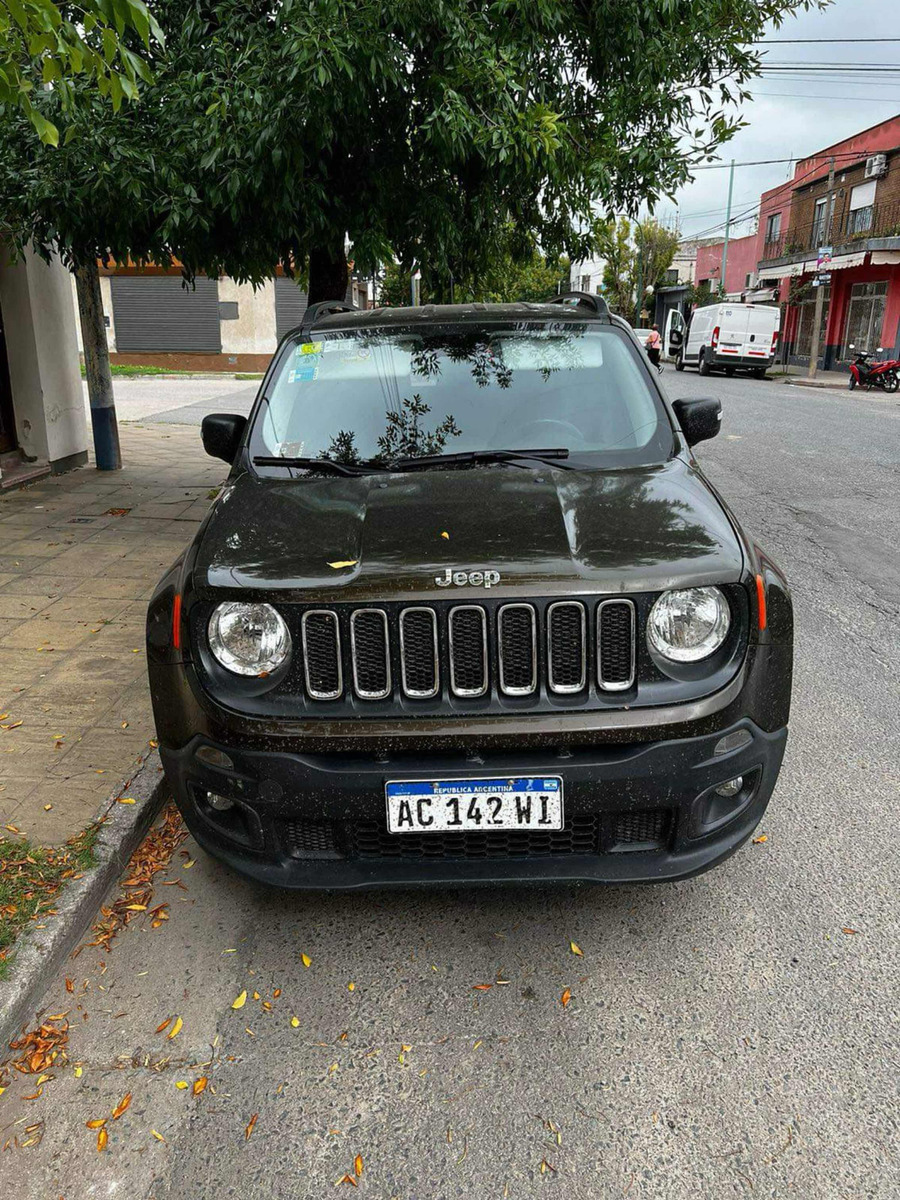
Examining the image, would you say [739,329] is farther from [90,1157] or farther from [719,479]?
[90,1157]

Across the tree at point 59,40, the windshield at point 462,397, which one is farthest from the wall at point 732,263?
the tree at point 59,40

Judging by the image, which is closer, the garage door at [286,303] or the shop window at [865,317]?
the shop window at [865,317]

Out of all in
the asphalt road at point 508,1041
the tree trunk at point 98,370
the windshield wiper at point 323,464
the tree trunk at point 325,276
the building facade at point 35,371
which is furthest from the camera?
the tree trunk at point 98,370

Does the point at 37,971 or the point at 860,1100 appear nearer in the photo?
the point at 860,1100

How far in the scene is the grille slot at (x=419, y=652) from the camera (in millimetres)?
2582

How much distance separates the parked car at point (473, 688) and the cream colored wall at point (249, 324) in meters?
31.5

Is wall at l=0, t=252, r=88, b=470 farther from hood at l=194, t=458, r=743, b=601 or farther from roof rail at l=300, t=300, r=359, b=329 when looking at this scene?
hood at l=194, t=458, r=743, b=601

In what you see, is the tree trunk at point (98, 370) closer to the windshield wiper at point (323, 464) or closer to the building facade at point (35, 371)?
the building facade at point (35, 371)

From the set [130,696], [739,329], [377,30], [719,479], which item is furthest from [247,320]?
[130,696]

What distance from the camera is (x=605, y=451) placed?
3.51 m

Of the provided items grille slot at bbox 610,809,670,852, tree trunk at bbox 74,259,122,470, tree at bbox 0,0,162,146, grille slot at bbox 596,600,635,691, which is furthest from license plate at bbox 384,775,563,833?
tree trunk at bbox 74,259,122,470

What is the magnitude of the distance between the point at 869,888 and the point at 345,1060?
5.99 feet

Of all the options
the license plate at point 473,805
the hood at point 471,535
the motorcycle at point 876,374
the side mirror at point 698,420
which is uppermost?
the side mirror at point 698,420

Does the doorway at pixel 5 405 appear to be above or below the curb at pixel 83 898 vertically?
above
